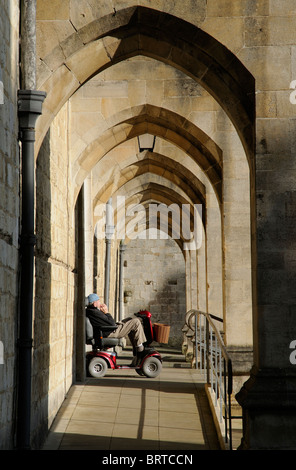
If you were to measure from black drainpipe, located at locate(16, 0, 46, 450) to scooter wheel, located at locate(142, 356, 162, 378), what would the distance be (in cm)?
518

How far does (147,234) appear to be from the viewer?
77.6 feet

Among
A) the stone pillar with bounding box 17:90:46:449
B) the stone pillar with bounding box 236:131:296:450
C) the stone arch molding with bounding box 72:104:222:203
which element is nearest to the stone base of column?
the stone pillar with bounding box 236:131:296:450

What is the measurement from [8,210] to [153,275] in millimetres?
19702

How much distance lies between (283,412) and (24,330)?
1.75 meters

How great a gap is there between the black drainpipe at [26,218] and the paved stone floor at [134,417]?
1.19 metres

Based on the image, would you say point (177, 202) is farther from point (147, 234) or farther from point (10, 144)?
point (10, 144)

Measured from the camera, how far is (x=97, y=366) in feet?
31.3

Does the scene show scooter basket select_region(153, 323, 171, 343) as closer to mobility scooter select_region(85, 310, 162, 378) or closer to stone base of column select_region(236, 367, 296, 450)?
mobility scooter select_region(85, 310, 162, 378)

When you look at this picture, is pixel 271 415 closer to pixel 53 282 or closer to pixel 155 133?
pixel 53 282

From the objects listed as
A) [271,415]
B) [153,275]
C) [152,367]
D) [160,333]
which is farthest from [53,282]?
[153,275]

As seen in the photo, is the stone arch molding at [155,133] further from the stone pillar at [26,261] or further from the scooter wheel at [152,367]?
the stone pillar at [26,261]

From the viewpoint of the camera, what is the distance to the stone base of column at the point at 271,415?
4.70 meters

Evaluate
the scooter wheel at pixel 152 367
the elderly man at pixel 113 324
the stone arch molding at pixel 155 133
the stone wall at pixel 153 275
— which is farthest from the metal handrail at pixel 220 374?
the stone wall at pixel 153 275

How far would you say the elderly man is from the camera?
9.55 meters
